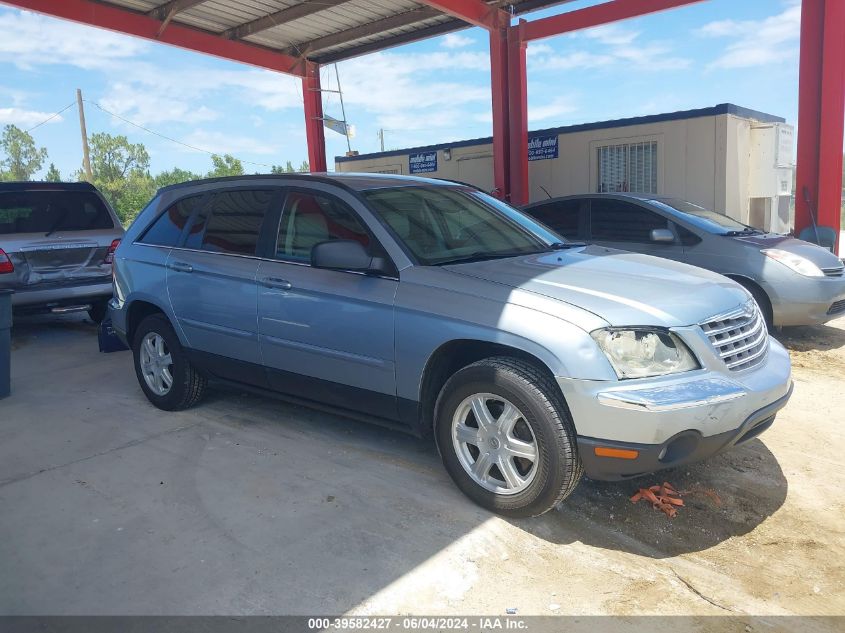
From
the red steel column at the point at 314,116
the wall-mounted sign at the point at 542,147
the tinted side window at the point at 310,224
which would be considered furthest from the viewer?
the red steel column at the point at 314,116

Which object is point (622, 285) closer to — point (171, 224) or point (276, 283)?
point (276, 283)

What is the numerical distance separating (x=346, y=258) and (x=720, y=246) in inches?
187

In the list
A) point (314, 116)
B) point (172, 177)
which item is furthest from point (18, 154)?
point (314, 116)

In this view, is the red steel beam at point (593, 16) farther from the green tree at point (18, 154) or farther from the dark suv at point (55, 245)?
the green tree at point (18, 154)

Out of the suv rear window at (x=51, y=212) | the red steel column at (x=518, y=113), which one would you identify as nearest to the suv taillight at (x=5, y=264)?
the suv rear window at (x=51, y=212)

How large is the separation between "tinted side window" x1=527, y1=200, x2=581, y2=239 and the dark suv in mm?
5147

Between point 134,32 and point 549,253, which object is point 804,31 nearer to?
point 549,253

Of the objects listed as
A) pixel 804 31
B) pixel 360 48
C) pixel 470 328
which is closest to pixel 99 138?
pixel 360 48

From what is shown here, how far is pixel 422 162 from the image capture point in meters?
15.5

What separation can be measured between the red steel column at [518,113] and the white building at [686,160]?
25.7 inches

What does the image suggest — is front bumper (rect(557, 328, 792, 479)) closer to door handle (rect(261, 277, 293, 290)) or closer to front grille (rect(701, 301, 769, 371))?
front grille (rect(701, 301, 769, 371))

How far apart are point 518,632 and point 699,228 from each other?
5728 mm

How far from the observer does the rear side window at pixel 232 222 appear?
4.70 m

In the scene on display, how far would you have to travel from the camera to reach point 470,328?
349cm
